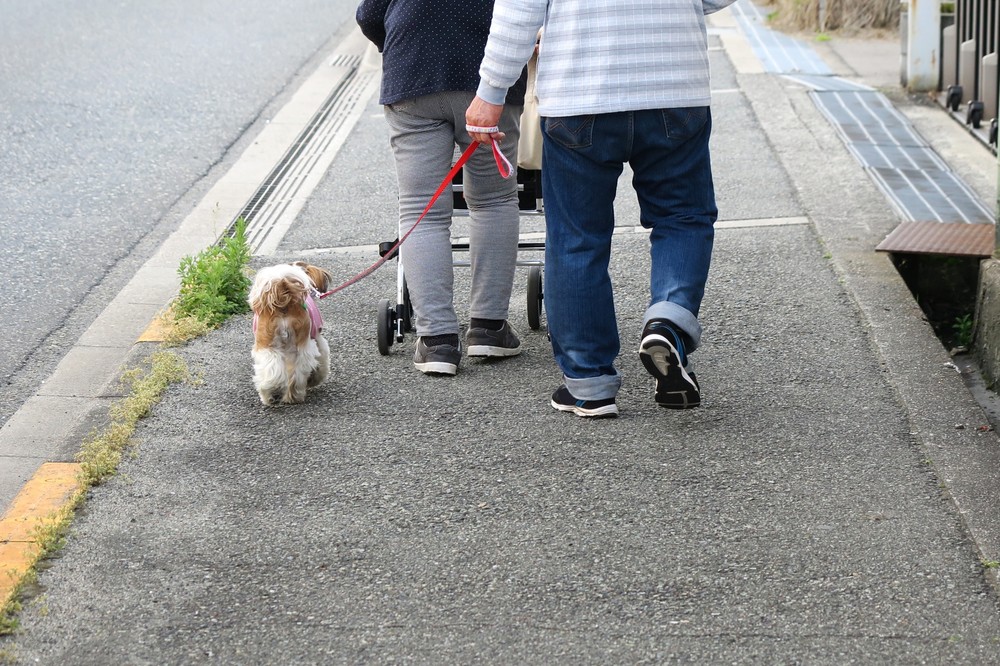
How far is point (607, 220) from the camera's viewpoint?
399cm

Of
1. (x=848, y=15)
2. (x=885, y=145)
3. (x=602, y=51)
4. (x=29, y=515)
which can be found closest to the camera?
(x=29, y=515)

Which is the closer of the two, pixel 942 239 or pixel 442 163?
pixel 442 163

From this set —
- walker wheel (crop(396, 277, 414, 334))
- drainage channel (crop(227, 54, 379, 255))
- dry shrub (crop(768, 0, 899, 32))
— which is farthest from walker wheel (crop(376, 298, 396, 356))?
dry shrub (crop(768, 0, 899, 32))

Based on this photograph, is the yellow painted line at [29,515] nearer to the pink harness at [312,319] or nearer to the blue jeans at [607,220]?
the pink harness at [312,319]

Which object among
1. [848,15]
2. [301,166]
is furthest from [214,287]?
[848,15]

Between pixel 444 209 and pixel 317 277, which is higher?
pixel 444 209

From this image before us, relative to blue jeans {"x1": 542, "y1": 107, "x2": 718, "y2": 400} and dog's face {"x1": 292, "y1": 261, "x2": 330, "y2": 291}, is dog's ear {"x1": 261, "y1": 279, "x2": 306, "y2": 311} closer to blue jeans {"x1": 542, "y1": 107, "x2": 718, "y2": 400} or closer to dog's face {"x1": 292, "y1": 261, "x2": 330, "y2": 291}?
dog's face {"x1": 292, "y1": 261, "x2": 330, "y2": 291}

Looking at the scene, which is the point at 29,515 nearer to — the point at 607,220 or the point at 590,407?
the point at 590,407

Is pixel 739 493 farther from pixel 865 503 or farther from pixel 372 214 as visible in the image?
pixel 372 214

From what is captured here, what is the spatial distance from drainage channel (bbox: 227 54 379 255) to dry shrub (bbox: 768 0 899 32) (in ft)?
15.5

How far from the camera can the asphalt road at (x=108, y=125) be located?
19.3 feet

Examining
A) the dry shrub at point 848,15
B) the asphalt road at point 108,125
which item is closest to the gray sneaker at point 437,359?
the asphalt road at point 108,125

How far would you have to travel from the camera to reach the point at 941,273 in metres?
5.78

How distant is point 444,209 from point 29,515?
70.6 inches
